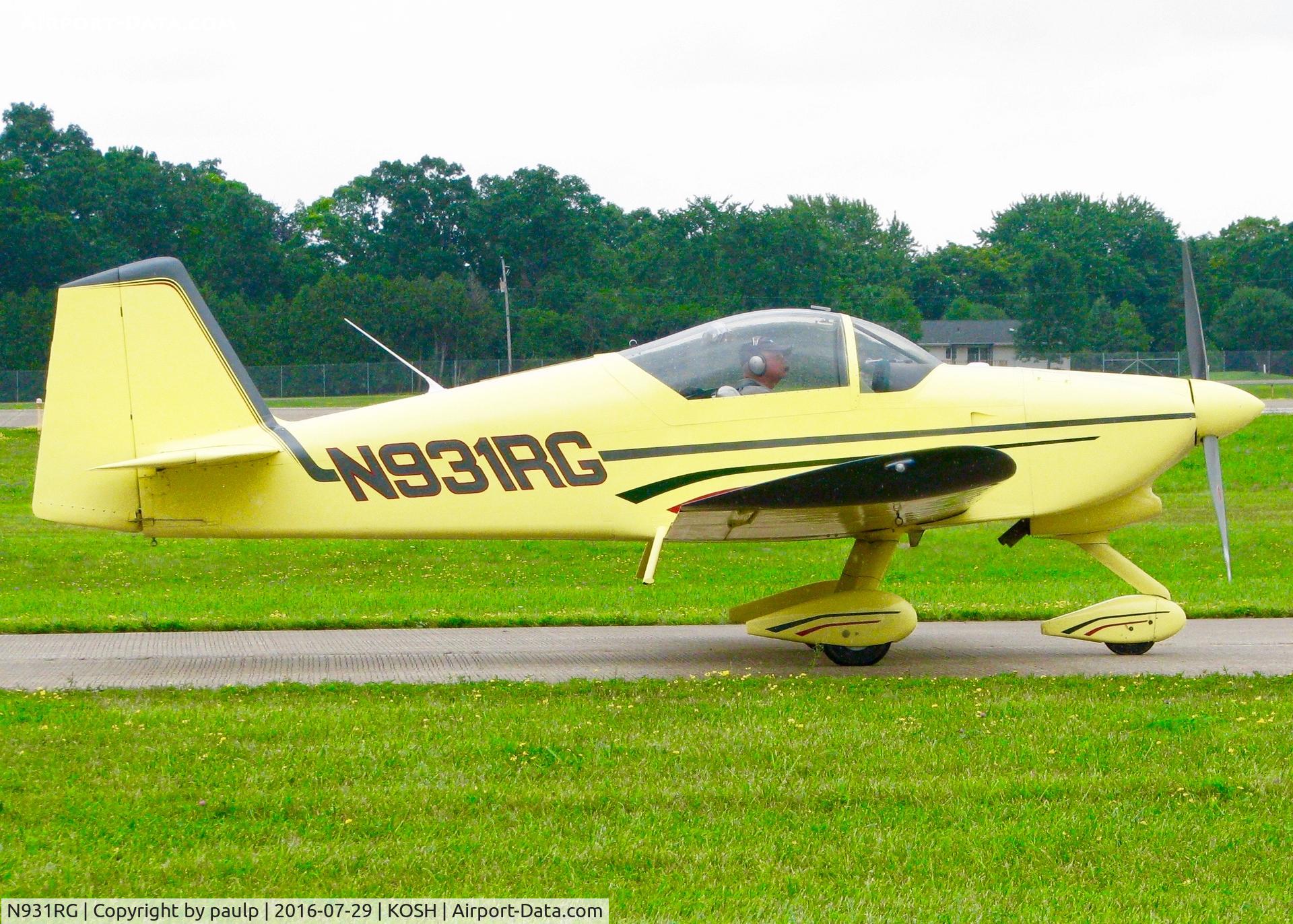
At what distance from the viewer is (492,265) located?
6375 cm

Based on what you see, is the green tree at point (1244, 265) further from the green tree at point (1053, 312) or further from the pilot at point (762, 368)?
the pilot at point (762, 368)

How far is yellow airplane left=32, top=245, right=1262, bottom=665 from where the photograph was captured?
948 cm

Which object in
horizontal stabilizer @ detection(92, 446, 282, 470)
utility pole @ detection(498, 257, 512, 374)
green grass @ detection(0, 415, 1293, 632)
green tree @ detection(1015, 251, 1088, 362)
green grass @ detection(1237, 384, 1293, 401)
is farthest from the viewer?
green tree @ detection(1015, 251, 1088, 362)

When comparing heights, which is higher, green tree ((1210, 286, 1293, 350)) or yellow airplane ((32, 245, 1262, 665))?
green tree ((1210, 286, 1293, 350))

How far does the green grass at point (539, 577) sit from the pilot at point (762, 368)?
3355 mm

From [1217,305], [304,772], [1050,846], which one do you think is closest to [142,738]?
Answer: [304,772]

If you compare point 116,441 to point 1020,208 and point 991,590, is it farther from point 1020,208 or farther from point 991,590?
point 1020,208

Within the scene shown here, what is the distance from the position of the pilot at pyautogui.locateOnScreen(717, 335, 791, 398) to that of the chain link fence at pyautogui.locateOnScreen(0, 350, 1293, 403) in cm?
4325

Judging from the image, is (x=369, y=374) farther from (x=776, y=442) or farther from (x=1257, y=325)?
(x=776, y=442)

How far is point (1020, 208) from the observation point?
335 feet

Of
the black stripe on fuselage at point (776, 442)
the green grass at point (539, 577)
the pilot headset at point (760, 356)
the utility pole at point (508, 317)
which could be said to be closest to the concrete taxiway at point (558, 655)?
the green grass at point (539, 577)

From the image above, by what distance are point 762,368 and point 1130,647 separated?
373 centimetres

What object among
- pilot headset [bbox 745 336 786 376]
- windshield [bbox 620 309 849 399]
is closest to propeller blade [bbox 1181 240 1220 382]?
windshield [bbox 620 309 849 399]

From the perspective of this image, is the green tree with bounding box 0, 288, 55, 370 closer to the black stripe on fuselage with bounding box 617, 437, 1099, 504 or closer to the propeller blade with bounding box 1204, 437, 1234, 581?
the black stripe on fuselage with bounding box 617, 437, 1099, 504
